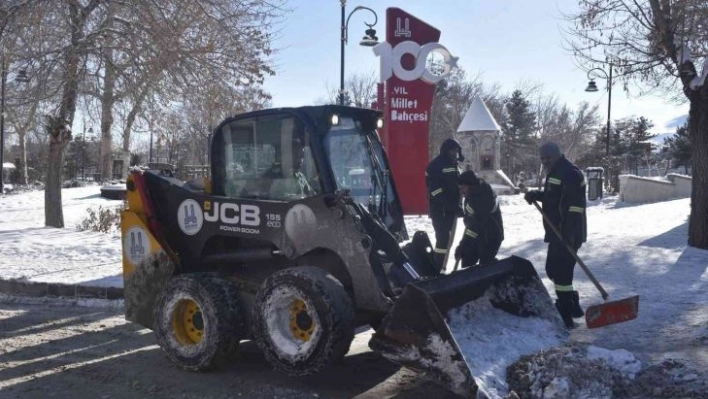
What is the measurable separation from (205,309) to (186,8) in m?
8.57

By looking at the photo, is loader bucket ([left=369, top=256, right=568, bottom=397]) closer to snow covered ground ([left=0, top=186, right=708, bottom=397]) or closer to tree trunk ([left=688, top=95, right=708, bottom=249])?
snow covered ground ([left=0, top=186, right=708, bottom=397])

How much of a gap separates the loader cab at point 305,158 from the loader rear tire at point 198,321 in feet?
2.80

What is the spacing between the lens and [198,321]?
19.2ft

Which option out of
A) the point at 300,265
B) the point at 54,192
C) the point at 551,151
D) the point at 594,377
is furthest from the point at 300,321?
the point at 54,192

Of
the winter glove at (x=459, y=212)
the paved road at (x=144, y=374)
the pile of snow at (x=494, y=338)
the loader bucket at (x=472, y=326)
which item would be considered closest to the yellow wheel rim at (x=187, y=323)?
the paved road at (x=144, y=374)

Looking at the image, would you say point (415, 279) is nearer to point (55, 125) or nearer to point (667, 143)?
point (55, 125)

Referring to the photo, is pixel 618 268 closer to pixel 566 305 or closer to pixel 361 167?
pixel 566 305

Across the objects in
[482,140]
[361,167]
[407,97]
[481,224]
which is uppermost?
[407,97]

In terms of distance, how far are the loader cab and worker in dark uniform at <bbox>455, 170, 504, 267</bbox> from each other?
1930mm

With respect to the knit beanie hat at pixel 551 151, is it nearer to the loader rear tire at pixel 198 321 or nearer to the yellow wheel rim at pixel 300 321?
the yellow wheel rim at pixel 300 321

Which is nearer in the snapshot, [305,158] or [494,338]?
[494,338]

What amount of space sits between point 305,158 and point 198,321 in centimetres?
165

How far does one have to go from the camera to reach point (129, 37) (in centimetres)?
1265

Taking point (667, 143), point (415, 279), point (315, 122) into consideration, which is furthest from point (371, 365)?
point (667, 143)
